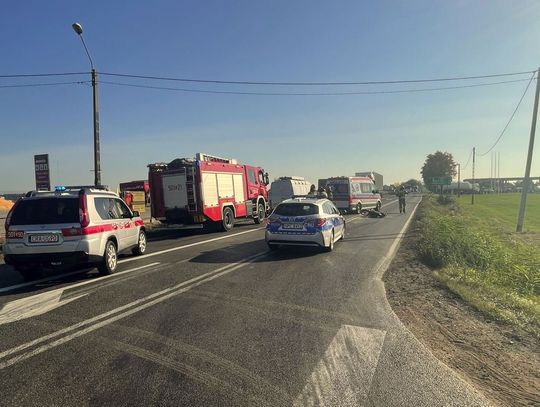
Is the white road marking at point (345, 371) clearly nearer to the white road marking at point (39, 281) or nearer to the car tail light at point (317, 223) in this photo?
the car tail light at point (317, 223)

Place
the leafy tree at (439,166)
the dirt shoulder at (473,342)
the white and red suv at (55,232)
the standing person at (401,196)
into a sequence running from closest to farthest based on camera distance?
1. the dirt shoulder at (473,342)
2. the white and red suv at (55,232)
3. the standing person at (401,196)
4. the leafy tree at (439,166)

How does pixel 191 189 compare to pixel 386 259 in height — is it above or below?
above

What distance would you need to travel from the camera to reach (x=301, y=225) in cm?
1154

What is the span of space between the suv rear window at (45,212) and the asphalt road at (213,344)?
125 centimetres

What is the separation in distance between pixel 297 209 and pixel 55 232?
6.19m

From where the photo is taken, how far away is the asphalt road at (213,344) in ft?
12.2

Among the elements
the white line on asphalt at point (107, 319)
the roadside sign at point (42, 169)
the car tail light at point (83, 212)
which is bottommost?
the white line on asphalt at point (107, 319)

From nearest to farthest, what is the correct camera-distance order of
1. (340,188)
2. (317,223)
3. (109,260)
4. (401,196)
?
(109,260) → (317,223) → (340,188) → (401,196)

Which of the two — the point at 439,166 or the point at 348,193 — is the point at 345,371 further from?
the point at 439,166

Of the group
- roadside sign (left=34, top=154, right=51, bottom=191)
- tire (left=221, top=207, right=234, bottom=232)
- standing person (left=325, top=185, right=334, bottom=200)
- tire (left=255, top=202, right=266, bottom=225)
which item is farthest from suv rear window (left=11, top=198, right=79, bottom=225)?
standing person (left=325, top=185, right=334, bottom=200)

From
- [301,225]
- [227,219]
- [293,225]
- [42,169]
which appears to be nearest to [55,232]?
[293,225]

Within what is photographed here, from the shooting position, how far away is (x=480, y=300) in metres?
6.99

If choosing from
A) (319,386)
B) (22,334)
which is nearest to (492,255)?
(319,386)

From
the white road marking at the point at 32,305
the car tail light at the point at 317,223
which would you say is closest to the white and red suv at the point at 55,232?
the white road marking at the point at 32,305
